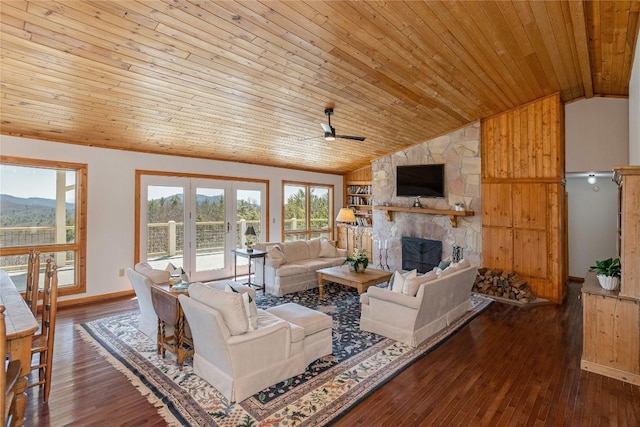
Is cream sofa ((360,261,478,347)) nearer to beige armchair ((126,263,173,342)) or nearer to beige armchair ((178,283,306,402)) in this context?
beige armchair ((178,283,306,402))

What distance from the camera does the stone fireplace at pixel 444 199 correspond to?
21.6 feet

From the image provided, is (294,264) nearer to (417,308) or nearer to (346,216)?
(346,216)

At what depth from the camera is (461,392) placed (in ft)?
9.62

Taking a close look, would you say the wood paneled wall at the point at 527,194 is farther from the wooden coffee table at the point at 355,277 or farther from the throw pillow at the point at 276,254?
the throw pillow at the point at 276,254

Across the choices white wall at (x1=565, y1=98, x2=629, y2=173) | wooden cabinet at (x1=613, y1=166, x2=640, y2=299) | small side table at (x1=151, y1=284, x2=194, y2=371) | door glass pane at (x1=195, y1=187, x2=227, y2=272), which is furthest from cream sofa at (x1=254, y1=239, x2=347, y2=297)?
white wall at (x1=565, y1=98, x2=629, y2=173)

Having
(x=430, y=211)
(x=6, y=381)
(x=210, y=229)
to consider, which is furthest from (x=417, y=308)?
(x=210, y=229)

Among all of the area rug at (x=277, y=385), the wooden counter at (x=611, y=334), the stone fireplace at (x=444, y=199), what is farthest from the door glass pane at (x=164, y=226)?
the wooden counter at (x=611, y=334)

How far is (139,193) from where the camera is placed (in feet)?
19.3

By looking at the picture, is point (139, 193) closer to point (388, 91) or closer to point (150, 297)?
point (150, 297)

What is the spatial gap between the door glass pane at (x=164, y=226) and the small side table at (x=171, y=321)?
2834 mm

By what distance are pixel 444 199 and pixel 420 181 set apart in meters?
0.65

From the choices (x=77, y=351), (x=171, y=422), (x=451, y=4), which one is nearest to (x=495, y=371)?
(x=171, y=422)

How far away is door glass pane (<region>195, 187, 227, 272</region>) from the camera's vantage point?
671cm

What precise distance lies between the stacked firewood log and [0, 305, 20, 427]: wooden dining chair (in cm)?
625
